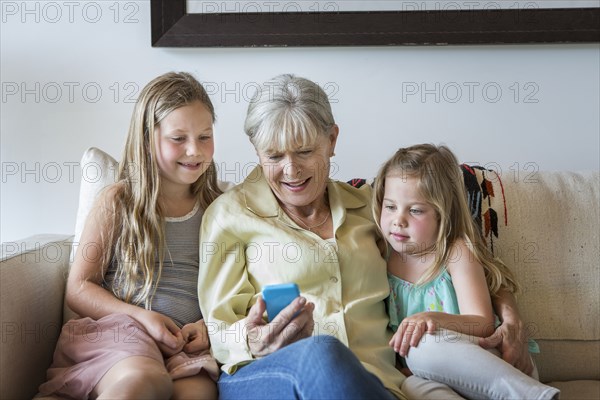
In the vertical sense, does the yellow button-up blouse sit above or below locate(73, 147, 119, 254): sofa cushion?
below

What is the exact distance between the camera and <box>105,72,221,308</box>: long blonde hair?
1.65m

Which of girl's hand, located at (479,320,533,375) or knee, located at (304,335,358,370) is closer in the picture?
knee, located at (304,335,358,370)

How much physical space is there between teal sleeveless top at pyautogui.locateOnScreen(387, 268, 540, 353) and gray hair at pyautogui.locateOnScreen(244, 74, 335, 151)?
39 centimetres

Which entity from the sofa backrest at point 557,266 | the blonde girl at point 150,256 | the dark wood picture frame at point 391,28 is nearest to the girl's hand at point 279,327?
the blonde girl at point 150,256

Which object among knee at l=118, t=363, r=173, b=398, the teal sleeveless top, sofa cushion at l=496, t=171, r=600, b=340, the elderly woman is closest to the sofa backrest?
sofa cushion at l=496, t=171, r=600, b=340

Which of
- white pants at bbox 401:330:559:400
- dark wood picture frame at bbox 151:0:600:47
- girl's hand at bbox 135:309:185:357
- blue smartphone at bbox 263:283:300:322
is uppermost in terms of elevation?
dark wood picture frame at bbox 151:0:600:47

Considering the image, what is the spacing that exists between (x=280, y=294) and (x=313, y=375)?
0.19 metres

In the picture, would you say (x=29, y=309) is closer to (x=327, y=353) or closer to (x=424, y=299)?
(x=327, y=353)

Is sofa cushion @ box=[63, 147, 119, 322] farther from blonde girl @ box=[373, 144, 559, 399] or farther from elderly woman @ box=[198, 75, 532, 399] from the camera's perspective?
blonde girl @ box=[373, 144, 559, 399]

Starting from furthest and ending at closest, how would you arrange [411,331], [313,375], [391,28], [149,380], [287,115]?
[391,28] → [287,115] → [411,331] → [149,380] → [313,375]

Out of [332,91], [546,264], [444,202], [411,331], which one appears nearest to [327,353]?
[411,331]

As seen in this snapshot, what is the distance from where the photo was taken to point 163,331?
5.02ft

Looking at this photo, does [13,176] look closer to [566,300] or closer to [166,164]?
[166,164]

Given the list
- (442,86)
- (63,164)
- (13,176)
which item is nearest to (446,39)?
(442,86)
